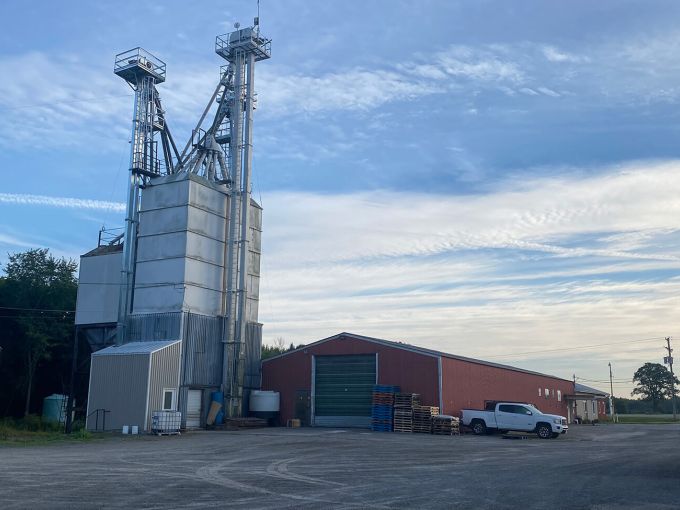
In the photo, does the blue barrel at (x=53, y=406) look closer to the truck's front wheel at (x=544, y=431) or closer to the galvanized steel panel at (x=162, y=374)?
the galvanized steel panel at (x=162, y=374)

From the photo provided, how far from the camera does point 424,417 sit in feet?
125

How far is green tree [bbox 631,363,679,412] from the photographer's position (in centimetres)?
12406

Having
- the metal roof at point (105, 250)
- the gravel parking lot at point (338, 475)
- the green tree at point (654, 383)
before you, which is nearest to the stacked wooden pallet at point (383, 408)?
the gravel parking lot at point (338, 475)

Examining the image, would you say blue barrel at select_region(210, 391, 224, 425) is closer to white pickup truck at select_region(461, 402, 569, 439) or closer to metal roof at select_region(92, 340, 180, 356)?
metal roof at select_region(92, 340, 180, 356)

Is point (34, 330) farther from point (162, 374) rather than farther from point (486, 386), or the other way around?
point (486, 386)

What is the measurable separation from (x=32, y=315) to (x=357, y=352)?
2738 cm

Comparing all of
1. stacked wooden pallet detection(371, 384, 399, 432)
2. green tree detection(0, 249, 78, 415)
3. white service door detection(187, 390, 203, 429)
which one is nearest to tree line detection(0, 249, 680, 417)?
green tree detection(0, 249, 78, 415)

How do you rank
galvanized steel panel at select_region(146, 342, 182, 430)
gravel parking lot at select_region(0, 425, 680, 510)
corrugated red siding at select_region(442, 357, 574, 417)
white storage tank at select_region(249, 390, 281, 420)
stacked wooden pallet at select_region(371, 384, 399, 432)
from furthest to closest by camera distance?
1. white storage tank at select_region(249, 390, 281, 420)
2. corrugated red siding at select_region(442, 357, 574, 417)
3. stacked wooden pallet at select_region(371, 384, 399, 432)
4. galvanized steel panel at select_region(146, 342, 182, 430)
5. gravel parking lot at select_region(0, 425, 680, 510)

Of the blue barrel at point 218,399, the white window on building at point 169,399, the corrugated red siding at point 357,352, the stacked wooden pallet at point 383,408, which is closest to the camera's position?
the white window on building at point 169,399

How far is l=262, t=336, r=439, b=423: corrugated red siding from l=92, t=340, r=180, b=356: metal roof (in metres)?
8.54

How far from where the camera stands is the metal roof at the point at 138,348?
126 ft

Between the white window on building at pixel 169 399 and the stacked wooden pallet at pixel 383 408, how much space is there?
37.8 ft

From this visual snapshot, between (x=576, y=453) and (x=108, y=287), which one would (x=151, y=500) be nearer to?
(x=576, y=453)

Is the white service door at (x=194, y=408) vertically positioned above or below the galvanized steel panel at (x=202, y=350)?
below
